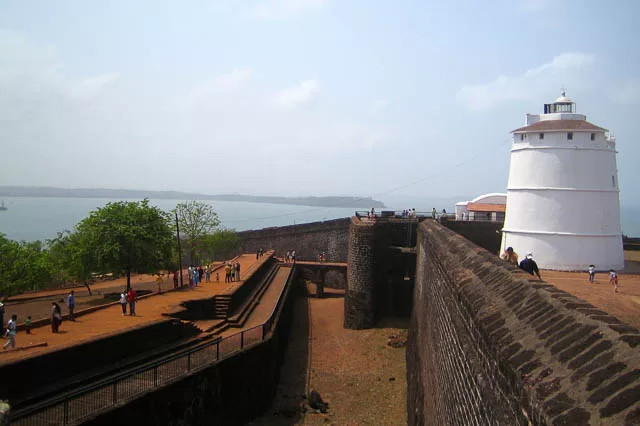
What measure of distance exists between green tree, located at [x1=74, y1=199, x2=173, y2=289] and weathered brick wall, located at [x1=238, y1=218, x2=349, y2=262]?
1599 centimetres

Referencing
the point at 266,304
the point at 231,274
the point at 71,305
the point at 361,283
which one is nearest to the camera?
the point at 71,305

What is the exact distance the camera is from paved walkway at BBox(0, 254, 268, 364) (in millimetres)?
11586

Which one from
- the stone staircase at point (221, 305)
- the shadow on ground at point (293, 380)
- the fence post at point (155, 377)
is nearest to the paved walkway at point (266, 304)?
the stone staircase at point (221, 305)

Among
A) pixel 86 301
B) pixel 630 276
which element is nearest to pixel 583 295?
pixel 630 276

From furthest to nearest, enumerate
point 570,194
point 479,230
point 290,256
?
1. point 290,256
2. point 479,230
3. point 570,194

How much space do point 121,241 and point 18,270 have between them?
16.4ft

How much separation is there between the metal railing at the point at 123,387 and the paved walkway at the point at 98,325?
1.79 metres

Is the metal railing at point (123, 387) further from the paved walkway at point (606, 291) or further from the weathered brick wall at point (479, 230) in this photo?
the weathered brick wall at point (479, 230)

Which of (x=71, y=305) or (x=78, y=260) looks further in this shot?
(x=78, y=260)

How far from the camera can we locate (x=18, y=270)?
22.7 meters

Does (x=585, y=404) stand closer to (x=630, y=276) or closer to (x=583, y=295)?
(x=583, y=295)

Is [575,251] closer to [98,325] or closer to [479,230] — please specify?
[479,230]

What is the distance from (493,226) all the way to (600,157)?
360 inches

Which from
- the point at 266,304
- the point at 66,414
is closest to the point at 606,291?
the point at 266,304
